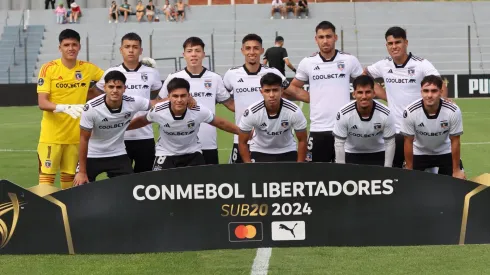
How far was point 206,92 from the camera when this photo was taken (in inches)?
438

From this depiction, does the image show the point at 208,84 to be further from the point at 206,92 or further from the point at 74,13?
the point at 74,13

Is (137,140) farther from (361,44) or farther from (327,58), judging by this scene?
(361,44)

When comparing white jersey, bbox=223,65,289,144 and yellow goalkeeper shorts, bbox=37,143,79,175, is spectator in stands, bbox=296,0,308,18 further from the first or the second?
yellow goalkeeper shorts, bbox=37,143,79,175

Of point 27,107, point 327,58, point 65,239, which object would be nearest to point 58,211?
point 65,239

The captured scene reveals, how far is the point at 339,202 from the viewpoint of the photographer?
8773 millimetres

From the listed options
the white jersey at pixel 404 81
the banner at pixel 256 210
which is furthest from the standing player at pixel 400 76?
the banner at pixel 256 210

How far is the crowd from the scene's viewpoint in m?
10.3

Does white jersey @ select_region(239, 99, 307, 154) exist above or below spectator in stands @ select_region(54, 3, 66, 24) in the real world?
below

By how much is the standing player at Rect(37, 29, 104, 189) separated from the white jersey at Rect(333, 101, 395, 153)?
2.76m

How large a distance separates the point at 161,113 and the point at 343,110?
1.84 m

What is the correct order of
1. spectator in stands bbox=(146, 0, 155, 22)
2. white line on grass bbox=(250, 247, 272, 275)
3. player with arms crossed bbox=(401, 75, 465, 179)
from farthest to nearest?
1. spectator in stands bbox=(146, 0, 155, 22)
2. player with arms crossed bbox=(401, 75, 465, 179)
3. white line on grass bbox=(250, 247, 272, 275)

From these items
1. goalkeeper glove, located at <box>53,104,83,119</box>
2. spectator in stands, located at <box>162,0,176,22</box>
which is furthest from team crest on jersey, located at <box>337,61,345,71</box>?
spectator in stands, located at <box>162,0,176,22</box>

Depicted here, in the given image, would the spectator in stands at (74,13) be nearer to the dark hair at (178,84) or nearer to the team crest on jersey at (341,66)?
the team crest on jersey at (341,66)

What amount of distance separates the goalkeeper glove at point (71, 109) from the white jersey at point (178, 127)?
0.70m
